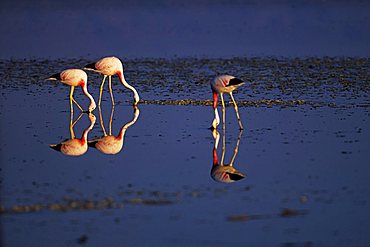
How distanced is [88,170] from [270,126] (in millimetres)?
3527

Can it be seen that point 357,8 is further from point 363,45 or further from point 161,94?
point 161,94

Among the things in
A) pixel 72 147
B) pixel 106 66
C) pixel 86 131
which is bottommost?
pixel 72 147

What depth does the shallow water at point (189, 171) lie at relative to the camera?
734 cm

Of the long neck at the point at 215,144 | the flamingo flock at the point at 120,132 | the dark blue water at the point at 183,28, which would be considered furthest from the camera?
the dark blue water at the point at 183,28

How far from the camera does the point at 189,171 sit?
9555mm

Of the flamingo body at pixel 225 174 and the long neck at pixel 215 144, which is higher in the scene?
the long neck at pixel 215 144

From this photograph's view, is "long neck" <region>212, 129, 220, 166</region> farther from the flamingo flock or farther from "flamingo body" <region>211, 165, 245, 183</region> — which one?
"flamingo body" <region>211, 165, 245, 183</region>

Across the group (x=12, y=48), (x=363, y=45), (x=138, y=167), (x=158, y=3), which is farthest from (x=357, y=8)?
(x=138, y=167)

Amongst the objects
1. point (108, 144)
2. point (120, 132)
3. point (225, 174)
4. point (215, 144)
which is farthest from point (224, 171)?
point (120, 132)

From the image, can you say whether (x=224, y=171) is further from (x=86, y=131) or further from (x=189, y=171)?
(x=86, y=131)

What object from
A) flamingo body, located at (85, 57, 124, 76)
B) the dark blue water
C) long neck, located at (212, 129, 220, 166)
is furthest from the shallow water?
the dark blue water

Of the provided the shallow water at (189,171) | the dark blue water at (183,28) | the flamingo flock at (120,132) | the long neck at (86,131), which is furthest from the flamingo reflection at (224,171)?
the dark blue water at (183,28)

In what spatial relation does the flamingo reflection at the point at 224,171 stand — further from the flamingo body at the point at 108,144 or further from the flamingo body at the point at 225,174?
the flamingo body at the point at 108,144

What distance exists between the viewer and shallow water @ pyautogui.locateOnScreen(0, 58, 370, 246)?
7.34m
